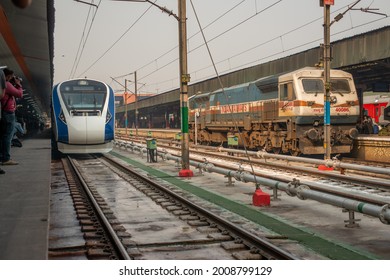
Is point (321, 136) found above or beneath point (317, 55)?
beneath

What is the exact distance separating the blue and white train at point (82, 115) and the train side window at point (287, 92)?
7332 mm

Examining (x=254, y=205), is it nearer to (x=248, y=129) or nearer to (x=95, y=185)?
(x=95, y=185)

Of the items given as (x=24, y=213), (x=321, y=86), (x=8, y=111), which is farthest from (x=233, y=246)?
(x=321, y=86)

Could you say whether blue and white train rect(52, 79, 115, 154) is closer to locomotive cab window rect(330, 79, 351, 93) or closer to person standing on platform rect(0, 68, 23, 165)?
person standing on platform rect(0, 68, 23, 165)

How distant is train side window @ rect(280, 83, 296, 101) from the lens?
19.4 meters

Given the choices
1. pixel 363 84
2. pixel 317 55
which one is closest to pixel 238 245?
pixel 317 55

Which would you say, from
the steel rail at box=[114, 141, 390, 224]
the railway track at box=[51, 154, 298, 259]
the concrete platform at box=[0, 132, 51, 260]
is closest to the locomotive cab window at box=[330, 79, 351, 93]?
the steel rail at box=[114, 141, 390, 224]

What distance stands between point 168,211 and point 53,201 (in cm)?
322

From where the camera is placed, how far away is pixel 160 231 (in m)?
7.70

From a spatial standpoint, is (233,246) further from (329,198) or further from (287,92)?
(287,92)

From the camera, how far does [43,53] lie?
18547 mm

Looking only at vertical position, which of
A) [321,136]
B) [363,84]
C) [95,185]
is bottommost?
[95,185]

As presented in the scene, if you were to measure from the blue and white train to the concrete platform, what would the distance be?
862 cm

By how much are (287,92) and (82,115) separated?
28.2 feet
